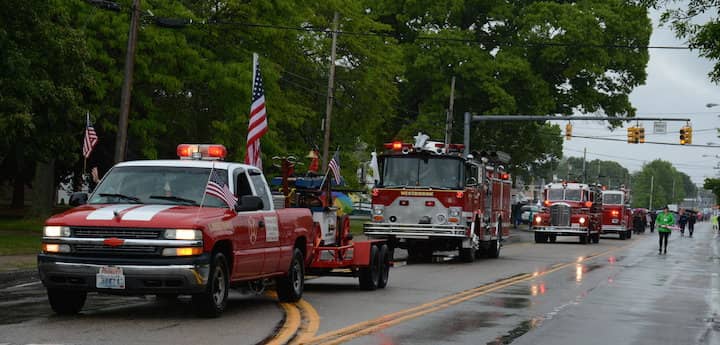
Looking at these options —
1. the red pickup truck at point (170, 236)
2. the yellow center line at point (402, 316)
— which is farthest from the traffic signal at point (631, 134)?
the red pickup truck at point (170, 236)

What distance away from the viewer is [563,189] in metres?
51.1

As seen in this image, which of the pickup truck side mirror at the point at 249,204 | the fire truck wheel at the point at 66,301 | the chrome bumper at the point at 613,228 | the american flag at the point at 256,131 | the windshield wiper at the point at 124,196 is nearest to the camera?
the fire truck wheel at the point at 66,301

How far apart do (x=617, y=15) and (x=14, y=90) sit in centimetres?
3613

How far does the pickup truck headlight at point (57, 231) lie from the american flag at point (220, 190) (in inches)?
67.4

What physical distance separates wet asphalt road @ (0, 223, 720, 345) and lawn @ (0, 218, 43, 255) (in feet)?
29.2

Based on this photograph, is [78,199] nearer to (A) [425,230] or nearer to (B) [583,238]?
(A) [425,230]

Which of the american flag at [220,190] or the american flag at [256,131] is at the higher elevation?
the american flag at [256,131]

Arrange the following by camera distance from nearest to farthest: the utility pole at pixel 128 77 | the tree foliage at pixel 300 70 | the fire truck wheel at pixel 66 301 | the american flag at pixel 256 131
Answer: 1. the fire truck wheel at pixel 66 301
2. the american flag at pixel 256 131
3. the utility pole at pixel 128 77
4. the tree foliage at pixel 300 70

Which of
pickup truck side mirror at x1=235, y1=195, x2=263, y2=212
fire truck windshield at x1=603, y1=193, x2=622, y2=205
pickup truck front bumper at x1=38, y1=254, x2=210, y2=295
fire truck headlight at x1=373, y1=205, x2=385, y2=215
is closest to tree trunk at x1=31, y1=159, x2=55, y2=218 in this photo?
fire truck headlight at x1=373, y1=205, x2=385, y2=215

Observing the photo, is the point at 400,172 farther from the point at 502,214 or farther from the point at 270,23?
the point at 270,23

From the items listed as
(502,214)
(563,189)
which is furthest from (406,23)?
(502,214)

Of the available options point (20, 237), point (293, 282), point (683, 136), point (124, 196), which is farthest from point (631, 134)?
point (124, 196)

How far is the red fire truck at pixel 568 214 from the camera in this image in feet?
161

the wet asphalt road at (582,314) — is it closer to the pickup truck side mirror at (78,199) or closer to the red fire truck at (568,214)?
the pickup truck side mirror at (78,199)
